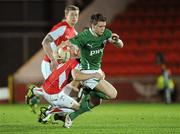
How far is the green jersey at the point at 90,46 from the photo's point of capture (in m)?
9.93

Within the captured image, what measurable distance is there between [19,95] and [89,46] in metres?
9.69

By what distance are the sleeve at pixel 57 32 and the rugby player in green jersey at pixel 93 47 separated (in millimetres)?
1008

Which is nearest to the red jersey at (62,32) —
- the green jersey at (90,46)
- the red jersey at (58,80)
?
the green jersey at (90,46)

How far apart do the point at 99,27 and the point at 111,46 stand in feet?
36.7

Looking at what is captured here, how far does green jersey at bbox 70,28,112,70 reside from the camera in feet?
32.6

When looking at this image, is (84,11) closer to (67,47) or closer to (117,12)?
(117,12)

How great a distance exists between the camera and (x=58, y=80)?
9.93m

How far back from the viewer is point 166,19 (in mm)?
21594

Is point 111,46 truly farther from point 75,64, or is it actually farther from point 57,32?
point 75,64

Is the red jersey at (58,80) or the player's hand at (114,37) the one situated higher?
the player's hand at (114,37)

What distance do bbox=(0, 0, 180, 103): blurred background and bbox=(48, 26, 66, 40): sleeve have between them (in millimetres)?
7910

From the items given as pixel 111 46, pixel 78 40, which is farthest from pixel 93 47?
pixel 111 46

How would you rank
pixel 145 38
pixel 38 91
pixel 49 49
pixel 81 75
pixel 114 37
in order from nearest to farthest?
pixel 114 37, pixel 81 75, pixel 38 91, pixel 49 49, pixel 145 38

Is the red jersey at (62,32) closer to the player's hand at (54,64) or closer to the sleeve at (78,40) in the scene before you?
the player's hand at (54,64)
